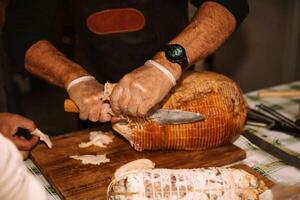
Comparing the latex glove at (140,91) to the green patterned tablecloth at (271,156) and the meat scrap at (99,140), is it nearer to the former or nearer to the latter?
the meat scrap at (99,140)

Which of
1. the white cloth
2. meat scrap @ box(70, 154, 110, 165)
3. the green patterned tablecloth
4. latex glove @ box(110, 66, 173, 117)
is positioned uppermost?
the white cloth

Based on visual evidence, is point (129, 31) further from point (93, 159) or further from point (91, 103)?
point (93, 159)

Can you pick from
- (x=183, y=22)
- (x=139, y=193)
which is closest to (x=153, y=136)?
(x=139, y=193)

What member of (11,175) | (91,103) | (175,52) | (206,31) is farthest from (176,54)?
(11,175)

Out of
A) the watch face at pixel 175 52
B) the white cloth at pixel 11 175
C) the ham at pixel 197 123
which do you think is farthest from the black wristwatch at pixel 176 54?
the white cloth at pixel 11 175

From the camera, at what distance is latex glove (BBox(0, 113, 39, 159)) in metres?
1.49

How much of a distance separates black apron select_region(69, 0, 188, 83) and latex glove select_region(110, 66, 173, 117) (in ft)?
1.50

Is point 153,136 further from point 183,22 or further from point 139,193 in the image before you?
point 183,22

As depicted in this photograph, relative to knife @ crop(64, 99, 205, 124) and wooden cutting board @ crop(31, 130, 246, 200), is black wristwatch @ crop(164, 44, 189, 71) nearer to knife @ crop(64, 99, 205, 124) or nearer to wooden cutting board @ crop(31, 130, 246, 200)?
knife @ crop(64, 99, 205, 124)

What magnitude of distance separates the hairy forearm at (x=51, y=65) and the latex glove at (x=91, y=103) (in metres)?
0.08

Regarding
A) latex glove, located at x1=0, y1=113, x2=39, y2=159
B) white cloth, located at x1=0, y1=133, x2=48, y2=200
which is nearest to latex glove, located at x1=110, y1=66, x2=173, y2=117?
latex glove, located at x1=0, y1=113, x2=39, y2=159

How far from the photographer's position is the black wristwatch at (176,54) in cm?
146

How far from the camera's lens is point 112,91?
1.43m

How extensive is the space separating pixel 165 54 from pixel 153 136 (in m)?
0.29
